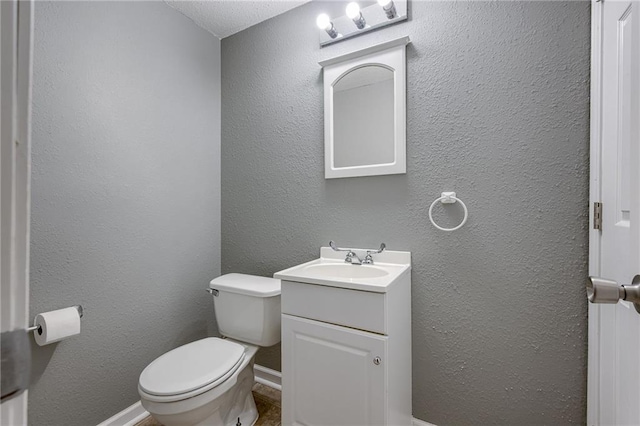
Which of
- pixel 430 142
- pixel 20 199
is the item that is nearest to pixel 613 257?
pixel 430 142

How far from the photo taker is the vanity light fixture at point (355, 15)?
1486mm

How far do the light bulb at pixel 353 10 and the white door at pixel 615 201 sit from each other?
3.17 feet

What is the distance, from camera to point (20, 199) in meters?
0.34

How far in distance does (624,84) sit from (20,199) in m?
1.38

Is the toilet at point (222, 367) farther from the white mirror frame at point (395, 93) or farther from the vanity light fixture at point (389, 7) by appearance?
the vanity light fixture at point (389, 7)

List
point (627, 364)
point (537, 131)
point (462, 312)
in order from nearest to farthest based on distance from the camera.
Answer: point (627, 364) < point (537, 131) < point (462, 312)

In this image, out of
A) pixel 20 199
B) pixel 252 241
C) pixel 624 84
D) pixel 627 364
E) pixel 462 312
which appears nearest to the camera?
pixel 20 199

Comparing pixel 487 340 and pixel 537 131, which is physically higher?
pixel 537 131

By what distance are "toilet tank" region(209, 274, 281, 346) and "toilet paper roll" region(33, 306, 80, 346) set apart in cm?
63

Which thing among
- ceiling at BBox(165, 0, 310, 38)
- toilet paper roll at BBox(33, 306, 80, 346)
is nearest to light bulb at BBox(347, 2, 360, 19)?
ceiling at BBox(165, 0, 310, 38)

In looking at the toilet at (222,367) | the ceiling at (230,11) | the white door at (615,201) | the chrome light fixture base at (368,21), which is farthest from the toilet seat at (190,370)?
the ceiling at (230,11)

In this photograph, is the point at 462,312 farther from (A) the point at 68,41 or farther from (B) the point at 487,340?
(A) the point at 68,41

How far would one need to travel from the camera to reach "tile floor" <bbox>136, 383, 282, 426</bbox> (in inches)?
61.1

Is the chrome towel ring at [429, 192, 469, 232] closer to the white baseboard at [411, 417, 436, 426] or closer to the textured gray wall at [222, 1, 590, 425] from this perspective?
the textured gray wall at [222, 1, 590, 425]
